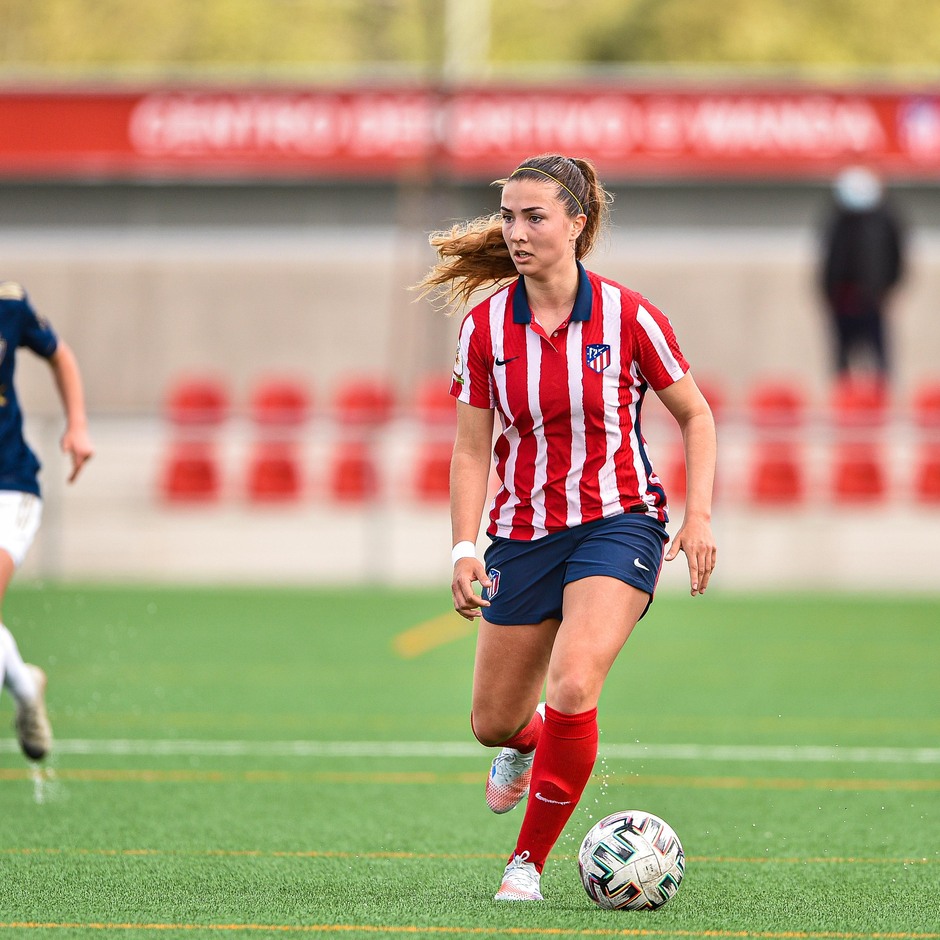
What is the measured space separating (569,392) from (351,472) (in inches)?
453

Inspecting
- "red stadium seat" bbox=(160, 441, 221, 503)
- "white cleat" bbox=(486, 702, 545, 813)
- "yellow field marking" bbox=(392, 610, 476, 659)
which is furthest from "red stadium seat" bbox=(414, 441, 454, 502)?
"white cleat" bbox=(486, 702, 545, 813)

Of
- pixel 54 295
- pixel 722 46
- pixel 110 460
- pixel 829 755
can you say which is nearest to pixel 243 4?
pixel 722 46

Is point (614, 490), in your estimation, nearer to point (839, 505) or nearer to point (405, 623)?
point (405, 623)

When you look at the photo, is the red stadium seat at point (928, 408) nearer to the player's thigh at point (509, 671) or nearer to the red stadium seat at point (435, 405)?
the red stadium seat at point (435, 405)

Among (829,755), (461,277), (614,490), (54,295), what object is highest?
(54,295)

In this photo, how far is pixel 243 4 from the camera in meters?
48.7

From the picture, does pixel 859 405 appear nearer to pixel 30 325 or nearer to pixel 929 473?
pixel 929 473

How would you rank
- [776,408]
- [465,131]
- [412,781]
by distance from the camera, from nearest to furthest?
[412,781] < [776,408] < [465,131]

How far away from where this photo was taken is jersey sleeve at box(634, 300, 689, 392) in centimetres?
541

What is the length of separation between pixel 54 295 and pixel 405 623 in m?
14.6

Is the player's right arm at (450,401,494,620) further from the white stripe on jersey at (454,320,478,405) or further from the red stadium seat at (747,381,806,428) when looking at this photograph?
the red stadium seat at (747,381,806,428)

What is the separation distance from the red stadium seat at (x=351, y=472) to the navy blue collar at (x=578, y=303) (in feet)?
36.8

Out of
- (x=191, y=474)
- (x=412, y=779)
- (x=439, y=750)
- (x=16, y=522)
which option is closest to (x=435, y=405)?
(x=191, y=474)

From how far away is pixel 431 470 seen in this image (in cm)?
1652
